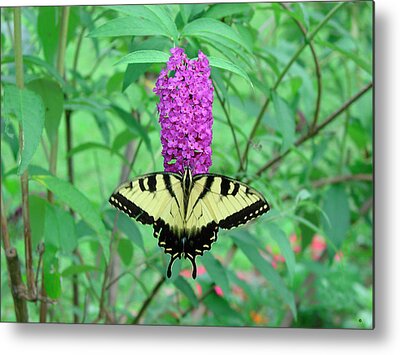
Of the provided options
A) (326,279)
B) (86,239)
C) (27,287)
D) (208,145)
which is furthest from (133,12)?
(326,279)

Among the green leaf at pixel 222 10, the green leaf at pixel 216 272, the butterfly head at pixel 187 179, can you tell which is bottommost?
the green leaf at pixel 216 272

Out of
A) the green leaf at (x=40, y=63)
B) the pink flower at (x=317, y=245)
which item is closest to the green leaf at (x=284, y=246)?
the green leaf at (x=40, y=63)

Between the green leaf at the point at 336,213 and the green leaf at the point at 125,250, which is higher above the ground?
the green leaf at the point at 336,213

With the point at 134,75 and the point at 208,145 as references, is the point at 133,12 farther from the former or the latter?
the point at 208,145

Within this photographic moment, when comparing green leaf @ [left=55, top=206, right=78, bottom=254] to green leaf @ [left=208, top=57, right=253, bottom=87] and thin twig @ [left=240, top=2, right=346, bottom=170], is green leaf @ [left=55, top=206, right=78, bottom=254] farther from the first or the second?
green leaf @ [left=208, top=57, right=253, bottom=87]

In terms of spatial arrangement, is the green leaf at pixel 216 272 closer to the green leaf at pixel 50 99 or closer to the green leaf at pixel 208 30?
the green leaf at pixel 50 99
